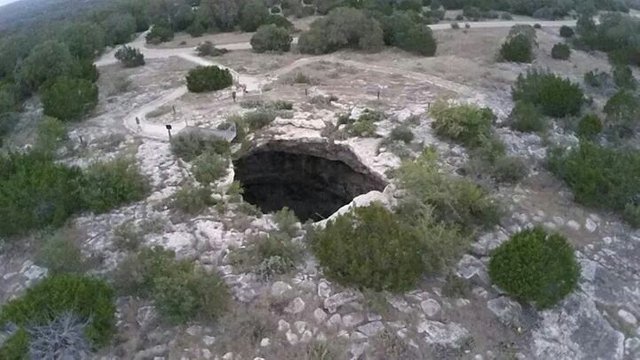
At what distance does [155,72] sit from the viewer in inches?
1087

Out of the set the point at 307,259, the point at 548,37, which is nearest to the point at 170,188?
the point at 307,259

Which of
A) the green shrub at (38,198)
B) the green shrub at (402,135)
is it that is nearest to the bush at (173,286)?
the green shrub at (38,198)

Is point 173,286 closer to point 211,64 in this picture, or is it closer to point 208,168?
point 208,168

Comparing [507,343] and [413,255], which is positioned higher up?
[413,255]

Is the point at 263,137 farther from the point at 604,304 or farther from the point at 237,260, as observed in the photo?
the point at 604,304

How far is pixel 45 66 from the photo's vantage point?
87.4ft

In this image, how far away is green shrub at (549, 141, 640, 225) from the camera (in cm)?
1547

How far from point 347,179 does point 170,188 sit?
Answer: 6321 millimetres

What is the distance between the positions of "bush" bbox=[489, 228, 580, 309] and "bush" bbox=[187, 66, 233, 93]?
50.2ft

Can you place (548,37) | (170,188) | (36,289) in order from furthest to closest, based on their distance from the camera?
1. (548,37)
2. (170,188)
3. (36,289)

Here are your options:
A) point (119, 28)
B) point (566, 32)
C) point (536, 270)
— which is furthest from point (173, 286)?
point (566, 32)

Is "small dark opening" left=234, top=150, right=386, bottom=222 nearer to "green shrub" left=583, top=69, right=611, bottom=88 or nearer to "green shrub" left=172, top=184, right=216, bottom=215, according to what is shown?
"green shrub" left=172, top=184, right=216, bottom=215

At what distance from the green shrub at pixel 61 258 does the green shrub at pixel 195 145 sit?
5038 mm

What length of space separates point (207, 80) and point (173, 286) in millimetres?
13882
